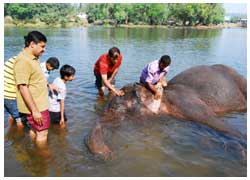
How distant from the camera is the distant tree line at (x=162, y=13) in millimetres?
62031

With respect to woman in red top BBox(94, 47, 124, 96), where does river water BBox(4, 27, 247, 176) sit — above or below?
below

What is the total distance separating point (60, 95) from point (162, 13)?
60254 millimetres

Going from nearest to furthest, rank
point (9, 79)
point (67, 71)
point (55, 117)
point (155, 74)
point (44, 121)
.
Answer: point (44, 121) → point (9, 79) → point (67, 71) → point (55, 117) → point (155, 74)

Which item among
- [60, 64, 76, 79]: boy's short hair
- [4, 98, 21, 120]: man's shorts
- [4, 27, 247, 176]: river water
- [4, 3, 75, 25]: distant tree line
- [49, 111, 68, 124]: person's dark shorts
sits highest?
[4, 3, 75, 25]: distant tree line

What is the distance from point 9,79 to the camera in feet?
15.9

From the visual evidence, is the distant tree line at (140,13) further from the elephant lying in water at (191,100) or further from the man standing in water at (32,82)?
the man standing in water at (32,82)

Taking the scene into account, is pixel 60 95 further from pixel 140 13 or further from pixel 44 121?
pixel 140 13

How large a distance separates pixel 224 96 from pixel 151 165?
10.4 ft

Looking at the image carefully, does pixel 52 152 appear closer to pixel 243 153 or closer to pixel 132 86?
pixel 132 86

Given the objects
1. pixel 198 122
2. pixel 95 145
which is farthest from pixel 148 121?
pixel 95 145

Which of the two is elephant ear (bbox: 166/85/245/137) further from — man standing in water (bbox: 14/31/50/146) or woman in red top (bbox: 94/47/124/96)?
man standing in water (bbox: 14/31/50/146)

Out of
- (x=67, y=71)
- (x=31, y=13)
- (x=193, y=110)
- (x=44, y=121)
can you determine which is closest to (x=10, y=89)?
(x=67, y=71)

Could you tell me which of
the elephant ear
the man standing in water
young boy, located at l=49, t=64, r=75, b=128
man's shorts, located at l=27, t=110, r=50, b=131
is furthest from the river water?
the man standing in water

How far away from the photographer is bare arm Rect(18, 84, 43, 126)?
12.5ft
